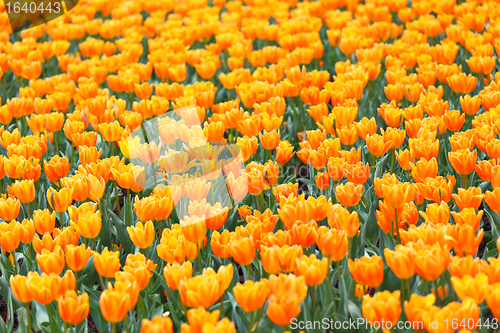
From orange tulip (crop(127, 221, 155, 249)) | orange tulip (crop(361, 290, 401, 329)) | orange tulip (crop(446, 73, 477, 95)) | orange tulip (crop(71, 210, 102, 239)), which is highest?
orange tulip (crop(71, 210, 102, 239))

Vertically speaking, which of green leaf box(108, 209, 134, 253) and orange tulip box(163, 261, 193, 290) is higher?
orange tulip box(163, 261, 193, 290)

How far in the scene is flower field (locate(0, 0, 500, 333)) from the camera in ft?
6.91

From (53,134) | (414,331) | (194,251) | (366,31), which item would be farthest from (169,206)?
(366,31)

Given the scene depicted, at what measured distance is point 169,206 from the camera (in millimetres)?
2775

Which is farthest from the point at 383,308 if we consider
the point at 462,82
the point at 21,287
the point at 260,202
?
the point at 462,82

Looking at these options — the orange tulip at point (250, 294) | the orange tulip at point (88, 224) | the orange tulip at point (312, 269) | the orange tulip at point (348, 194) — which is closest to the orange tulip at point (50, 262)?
the orange tulip at point (88, 224)

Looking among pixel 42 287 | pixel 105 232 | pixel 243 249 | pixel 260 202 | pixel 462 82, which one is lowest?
pixel 260 202

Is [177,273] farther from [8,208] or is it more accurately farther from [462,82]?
[462,82]

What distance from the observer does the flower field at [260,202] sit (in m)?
2.11

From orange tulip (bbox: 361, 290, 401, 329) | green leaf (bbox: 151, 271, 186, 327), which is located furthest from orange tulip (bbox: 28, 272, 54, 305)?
orange tulip (bbox: 361, 290, 401, 329)

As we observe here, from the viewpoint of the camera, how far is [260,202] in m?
3.44

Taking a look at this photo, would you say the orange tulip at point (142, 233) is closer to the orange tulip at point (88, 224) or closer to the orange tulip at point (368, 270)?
the orange tulip at point (88, 224)

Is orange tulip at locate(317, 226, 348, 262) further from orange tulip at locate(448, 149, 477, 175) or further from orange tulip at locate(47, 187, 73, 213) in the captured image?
orange tulip at locate(47, 187, 73, 213)

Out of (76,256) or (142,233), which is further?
(142,233)
